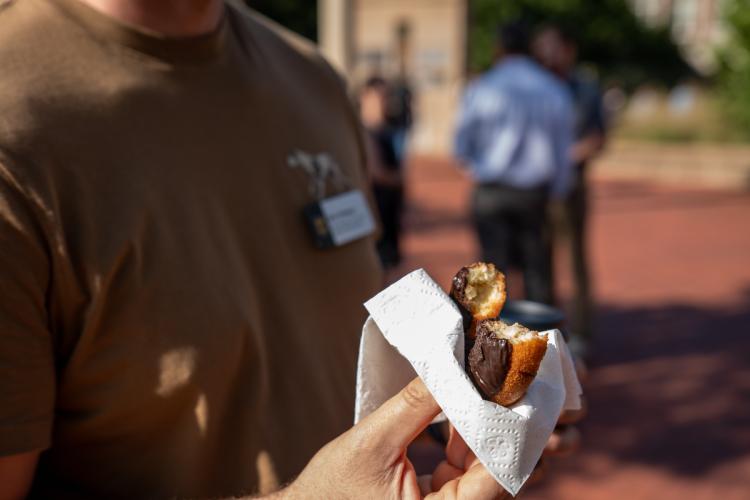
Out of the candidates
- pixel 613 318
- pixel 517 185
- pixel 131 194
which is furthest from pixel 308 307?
pixel 613 318

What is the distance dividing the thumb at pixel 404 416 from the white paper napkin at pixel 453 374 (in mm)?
22

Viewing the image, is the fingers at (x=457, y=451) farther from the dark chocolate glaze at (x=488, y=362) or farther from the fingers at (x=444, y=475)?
the dark chocolate glaze at (x=488, y=362)

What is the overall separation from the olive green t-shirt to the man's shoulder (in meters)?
0.16

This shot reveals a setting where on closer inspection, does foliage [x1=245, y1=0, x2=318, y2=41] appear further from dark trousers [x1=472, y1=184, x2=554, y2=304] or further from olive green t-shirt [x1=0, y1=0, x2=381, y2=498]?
olive green t-shirt [x1=0, y1=0, x2=381, y2=498]

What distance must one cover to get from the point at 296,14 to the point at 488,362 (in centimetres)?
3286

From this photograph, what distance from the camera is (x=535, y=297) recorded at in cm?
522

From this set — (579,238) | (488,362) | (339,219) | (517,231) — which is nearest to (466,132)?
(517,231)

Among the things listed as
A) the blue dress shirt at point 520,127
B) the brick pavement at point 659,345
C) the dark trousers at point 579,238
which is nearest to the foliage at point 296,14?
the brick pavement at point 659,345

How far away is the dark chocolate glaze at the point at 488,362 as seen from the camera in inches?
38.2

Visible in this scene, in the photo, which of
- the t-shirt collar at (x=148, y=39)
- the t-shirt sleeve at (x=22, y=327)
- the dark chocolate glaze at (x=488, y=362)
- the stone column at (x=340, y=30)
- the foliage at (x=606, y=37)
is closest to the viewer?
the dark chocolate glaze at (x=488, y=362)

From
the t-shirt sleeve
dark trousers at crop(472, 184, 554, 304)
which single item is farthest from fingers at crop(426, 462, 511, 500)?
dark trousers at crop(472, 184, 554, 304)

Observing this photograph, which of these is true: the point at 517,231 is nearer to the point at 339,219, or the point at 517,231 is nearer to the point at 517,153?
the point at 517,153

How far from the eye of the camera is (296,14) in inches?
1265

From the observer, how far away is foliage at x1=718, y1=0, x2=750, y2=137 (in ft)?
47.0
